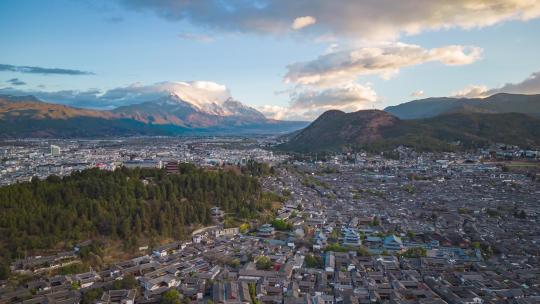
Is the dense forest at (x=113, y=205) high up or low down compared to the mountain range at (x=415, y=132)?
down

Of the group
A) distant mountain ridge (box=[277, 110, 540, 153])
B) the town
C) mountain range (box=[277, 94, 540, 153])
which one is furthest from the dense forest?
mountain range (box=[277, 94, 540, 153])

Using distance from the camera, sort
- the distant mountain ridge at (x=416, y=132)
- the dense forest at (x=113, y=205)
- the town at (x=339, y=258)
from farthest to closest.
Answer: the distant mountain ridge at (x=416, y=132)
the dense forest at (x=113, y=205)
the town at (x=339, y=258)

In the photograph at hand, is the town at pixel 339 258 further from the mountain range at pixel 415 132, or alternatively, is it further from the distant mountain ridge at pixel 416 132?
the mountain range at pixel 415 132

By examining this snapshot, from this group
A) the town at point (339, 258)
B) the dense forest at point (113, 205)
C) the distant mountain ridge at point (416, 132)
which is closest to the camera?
the town at point (339, 258)

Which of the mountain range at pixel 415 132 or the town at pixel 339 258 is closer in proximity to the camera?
the town at pixel 339 258

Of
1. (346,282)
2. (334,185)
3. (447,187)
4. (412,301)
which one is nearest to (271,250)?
(346,282)

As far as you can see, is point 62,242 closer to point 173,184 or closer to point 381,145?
point 173,184

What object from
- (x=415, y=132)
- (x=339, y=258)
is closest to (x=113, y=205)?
(x=339, y=258)

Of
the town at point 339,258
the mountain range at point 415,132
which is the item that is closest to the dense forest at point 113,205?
the town at point 339,258

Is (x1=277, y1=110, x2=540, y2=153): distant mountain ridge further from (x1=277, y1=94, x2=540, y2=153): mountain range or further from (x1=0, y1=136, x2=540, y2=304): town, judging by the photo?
(x1=0, y1=136, x2=540, y2=304): town
